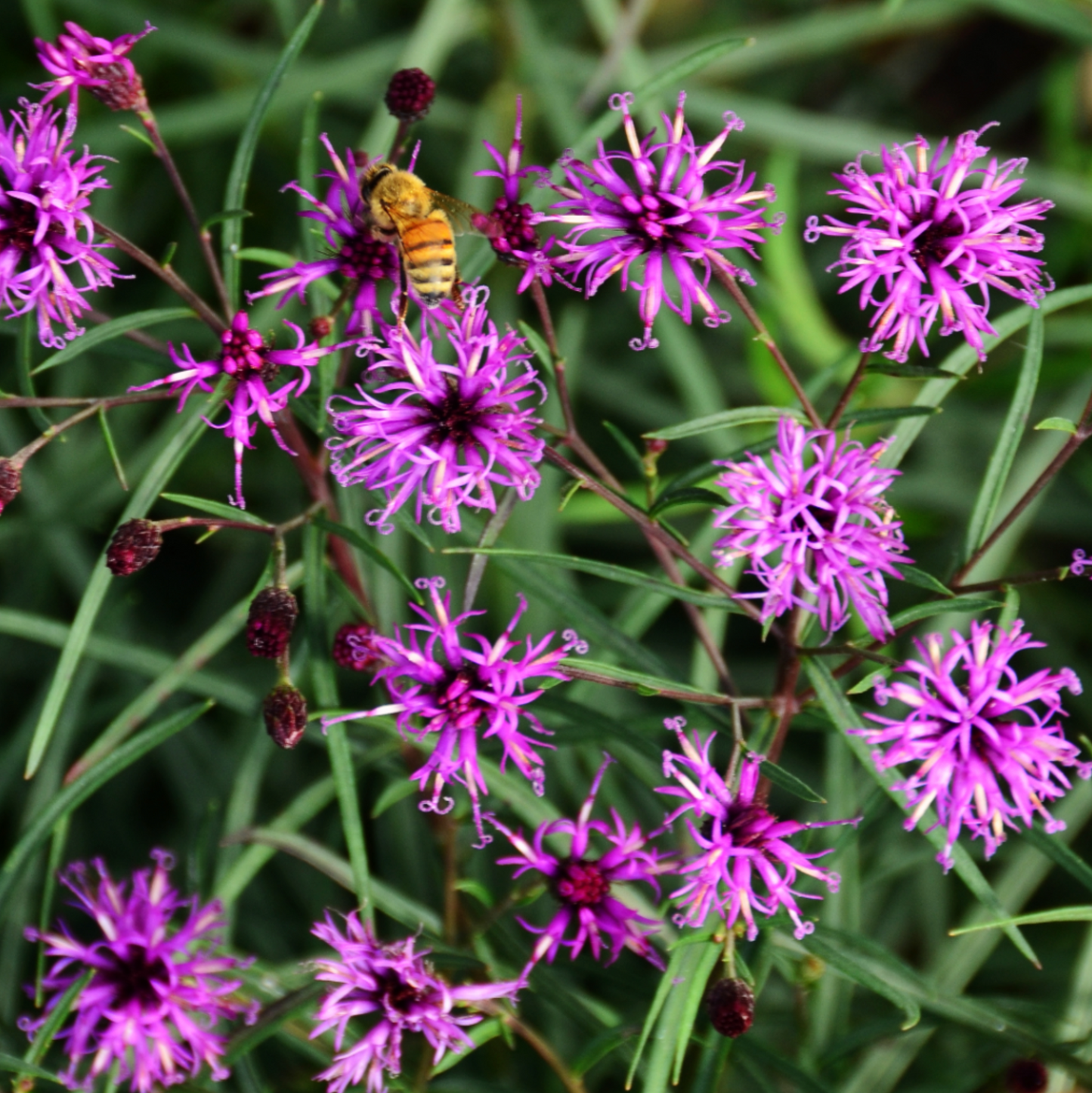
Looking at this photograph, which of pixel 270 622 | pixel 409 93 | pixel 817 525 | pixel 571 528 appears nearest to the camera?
pixel 817 525

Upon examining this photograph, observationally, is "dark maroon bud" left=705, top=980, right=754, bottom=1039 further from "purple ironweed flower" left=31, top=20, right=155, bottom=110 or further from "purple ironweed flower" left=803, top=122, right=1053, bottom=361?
"purple ironweed flower" left=31, top=20, right=155, bottom=110

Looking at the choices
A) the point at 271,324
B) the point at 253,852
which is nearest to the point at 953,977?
the point at 253,852

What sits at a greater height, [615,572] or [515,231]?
[515,231]

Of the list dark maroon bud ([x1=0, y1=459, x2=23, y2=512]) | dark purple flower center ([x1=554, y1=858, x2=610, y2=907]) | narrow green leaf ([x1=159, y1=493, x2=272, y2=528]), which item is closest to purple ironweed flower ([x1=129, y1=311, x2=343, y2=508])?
narrow green leaf ([x1=159, y1=493, x2=272, y2=528])

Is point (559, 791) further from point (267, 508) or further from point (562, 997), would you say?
point (267, 508)

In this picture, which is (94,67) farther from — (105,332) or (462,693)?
(462,693)

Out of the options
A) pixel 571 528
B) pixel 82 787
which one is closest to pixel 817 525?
pixel 82 787

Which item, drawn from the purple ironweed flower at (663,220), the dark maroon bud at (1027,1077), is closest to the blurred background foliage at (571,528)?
the dark maroon bud at (1027,1077)
